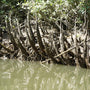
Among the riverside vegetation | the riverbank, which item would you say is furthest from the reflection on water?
the riverside vegetation

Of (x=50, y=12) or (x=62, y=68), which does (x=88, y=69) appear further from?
(x=50, y=12)

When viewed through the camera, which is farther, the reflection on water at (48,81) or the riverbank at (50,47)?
the riverbank at (50,47)

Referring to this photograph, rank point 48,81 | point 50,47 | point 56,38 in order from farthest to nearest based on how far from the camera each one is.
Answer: point 56,38, point 50,47, point 48,81

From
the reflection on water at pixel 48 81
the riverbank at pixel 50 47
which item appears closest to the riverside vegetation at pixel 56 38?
the riverbank at pixel 50 47

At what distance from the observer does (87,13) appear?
736cm

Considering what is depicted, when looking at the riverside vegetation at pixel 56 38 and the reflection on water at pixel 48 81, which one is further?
the riverside vegetation at pixel 56 38

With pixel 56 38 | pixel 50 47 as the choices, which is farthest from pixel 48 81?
pixel 56 38

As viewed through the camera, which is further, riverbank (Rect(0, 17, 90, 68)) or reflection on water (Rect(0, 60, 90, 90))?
riverbank (Rect(0, 17, 90, 68))

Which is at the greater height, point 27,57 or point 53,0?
point 53,0

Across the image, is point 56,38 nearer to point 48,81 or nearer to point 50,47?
point 50,47

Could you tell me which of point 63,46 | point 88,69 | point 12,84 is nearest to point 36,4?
point 63,46

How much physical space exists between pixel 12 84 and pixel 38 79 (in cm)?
78

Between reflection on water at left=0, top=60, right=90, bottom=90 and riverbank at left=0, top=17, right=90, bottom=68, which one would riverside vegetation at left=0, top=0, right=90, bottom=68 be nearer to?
riverbank at left=0, top=17, right=90, bottom=68

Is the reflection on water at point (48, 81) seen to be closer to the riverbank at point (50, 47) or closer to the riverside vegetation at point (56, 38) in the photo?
the riverbank at point (50, 47)
